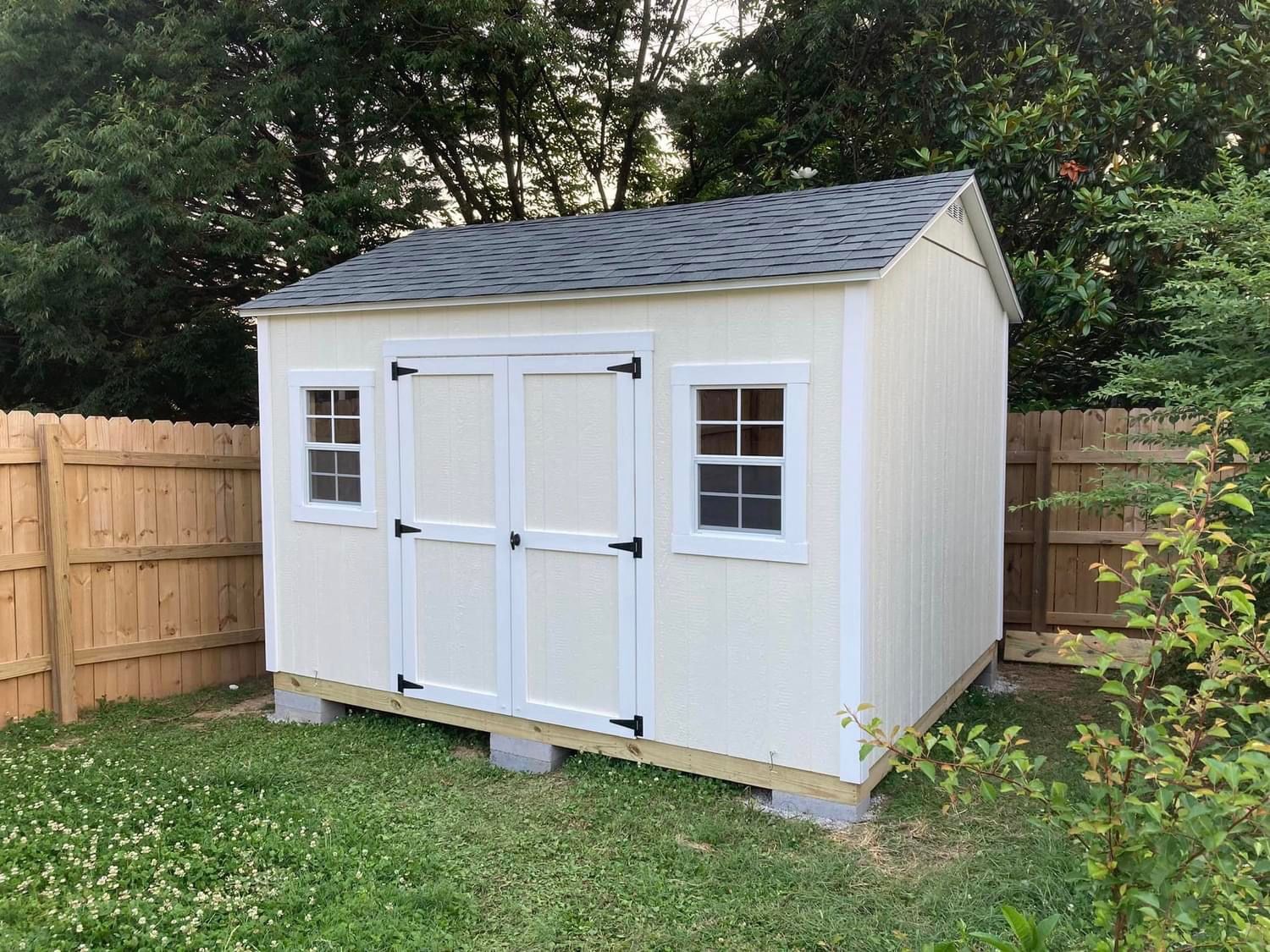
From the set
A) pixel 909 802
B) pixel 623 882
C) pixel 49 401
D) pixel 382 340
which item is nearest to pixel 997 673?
pixel 909 802

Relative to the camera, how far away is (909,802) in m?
4.42

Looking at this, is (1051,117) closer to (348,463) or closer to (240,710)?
(348,463)

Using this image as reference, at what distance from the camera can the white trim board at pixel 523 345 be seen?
4633mm

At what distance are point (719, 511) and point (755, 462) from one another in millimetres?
312

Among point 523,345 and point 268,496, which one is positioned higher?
point 523,345

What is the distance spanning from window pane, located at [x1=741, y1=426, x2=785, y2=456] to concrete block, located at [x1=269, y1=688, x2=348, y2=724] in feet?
10.6

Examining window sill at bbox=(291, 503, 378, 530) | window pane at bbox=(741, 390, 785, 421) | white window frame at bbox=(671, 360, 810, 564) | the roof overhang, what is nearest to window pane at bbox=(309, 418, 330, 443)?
window sill at bbox=(291, 503, 378, 530)

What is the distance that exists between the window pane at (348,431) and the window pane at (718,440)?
2227 millimetres

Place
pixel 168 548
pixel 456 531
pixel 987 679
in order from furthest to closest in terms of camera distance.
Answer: pixel 987 679 < pixel 168 548 < pixel 456 531

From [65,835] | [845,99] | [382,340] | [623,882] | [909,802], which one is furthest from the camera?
[845,99]

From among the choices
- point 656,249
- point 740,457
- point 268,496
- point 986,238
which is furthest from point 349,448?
point 986,238

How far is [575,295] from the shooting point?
4.70 m

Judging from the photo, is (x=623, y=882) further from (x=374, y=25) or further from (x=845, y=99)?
(x=374, y=25)

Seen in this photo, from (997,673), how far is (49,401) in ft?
34.3
